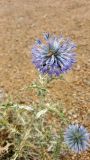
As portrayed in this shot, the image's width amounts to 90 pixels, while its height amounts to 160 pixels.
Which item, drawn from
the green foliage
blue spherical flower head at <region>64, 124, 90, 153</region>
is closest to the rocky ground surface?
the green foliage

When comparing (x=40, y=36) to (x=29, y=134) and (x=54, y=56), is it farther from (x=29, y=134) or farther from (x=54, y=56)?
(x=54, y=56)

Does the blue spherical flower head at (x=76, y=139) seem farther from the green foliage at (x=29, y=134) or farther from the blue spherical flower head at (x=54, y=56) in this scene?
the blue spherical flower head at (x=54, y=56)

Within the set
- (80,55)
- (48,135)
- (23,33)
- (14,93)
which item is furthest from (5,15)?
(48,135)

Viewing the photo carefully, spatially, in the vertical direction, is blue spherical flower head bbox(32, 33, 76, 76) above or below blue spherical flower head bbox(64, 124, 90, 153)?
above

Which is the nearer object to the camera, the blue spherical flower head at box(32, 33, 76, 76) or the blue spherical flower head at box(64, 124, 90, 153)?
the blue spherical flower head at box(32, 33, 76, 76)

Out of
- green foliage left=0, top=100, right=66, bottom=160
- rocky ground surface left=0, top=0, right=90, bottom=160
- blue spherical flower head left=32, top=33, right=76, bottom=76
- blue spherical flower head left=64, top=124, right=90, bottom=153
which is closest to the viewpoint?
blue spherical flower head left=32, top=33, right=76, bottom=76

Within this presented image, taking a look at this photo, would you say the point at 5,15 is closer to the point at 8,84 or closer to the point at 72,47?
the point at 8,84

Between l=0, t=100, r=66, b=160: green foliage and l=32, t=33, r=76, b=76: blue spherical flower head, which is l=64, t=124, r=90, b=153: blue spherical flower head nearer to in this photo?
l=0, t=100, r=66, b=160: green foliage

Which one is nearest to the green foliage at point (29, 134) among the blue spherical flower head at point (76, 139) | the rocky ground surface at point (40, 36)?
the blue spherical flower head at point (76, 139)
